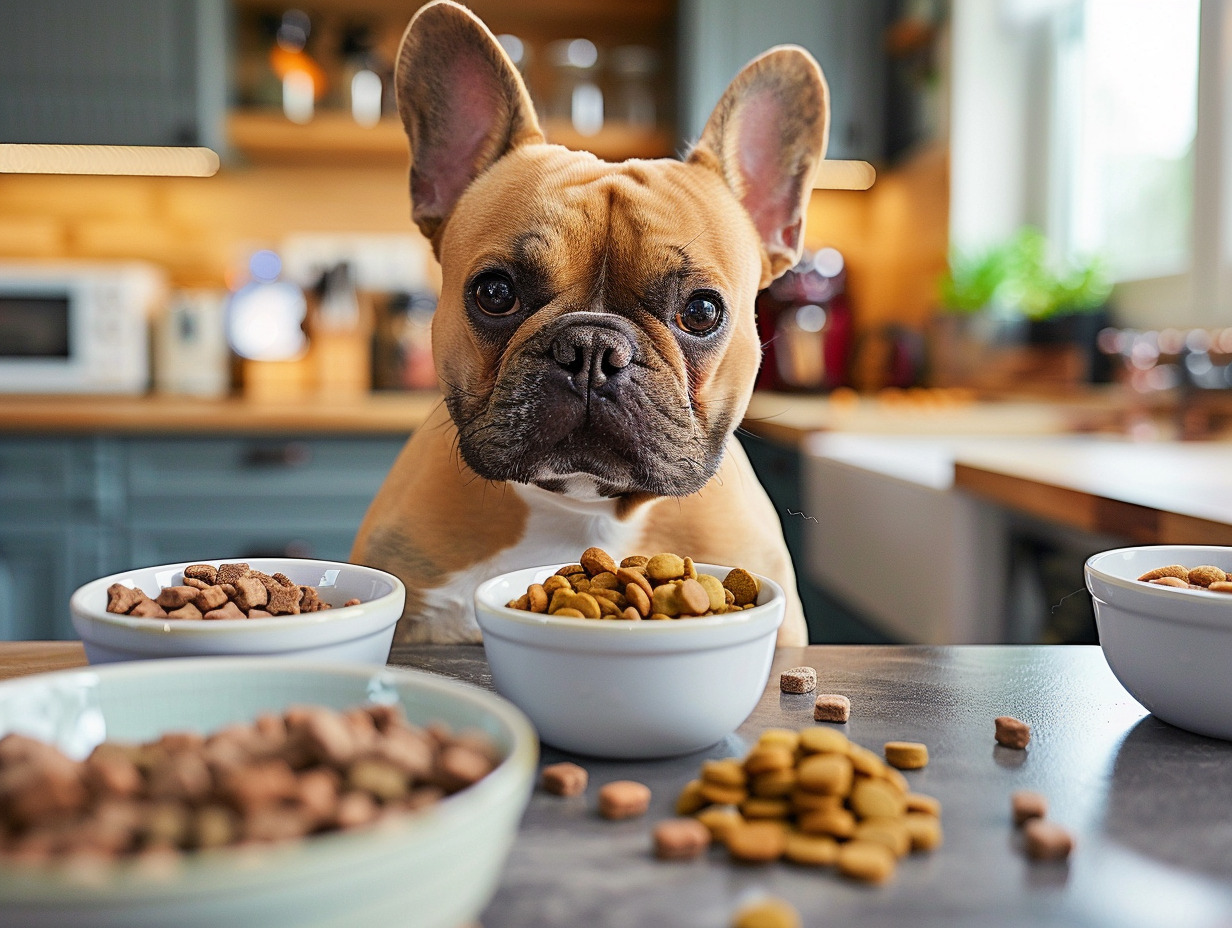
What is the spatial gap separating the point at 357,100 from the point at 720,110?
2574 millimetres

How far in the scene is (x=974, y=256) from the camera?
9.02ft

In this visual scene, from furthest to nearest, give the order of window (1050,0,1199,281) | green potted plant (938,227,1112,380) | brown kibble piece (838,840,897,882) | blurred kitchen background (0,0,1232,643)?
1. green potted plant (938,227,1112,380)
2. window (1050,0,1199,281)
3. blurred kitchen background (0,0,1232,643)
4. brown kibble piece (838,840,897,882)

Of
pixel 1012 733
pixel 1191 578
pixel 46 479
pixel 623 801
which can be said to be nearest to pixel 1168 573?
pixel 1191 578

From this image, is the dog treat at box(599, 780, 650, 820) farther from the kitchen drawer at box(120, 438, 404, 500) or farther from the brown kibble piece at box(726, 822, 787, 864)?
the kitchen drawer at box(120, 438, 404, 500)

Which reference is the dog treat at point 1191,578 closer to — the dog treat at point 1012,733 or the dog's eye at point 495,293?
the dog treat at point 1012,733

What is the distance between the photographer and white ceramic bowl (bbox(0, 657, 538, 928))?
0.29 meters

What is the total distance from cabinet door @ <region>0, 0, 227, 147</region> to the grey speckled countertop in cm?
278

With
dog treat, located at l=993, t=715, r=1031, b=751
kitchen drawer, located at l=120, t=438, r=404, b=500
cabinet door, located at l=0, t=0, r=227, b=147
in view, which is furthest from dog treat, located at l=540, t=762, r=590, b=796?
cabinet door, located at l=0, t=0, r=227, b=147

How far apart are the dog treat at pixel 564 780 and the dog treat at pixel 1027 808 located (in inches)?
7.5

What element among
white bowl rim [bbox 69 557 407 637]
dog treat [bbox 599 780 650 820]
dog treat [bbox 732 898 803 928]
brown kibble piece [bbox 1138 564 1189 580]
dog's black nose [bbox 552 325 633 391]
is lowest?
dog treat [bbox 599 780 650 820]

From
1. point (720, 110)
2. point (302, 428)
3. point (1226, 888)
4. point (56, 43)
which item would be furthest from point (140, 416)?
point (1226, 888)

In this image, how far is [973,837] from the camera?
17.5 inches

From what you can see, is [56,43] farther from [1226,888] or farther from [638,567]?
[1226,888]

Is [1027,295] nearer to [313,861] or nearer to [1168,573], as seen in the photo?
[1168,573]
